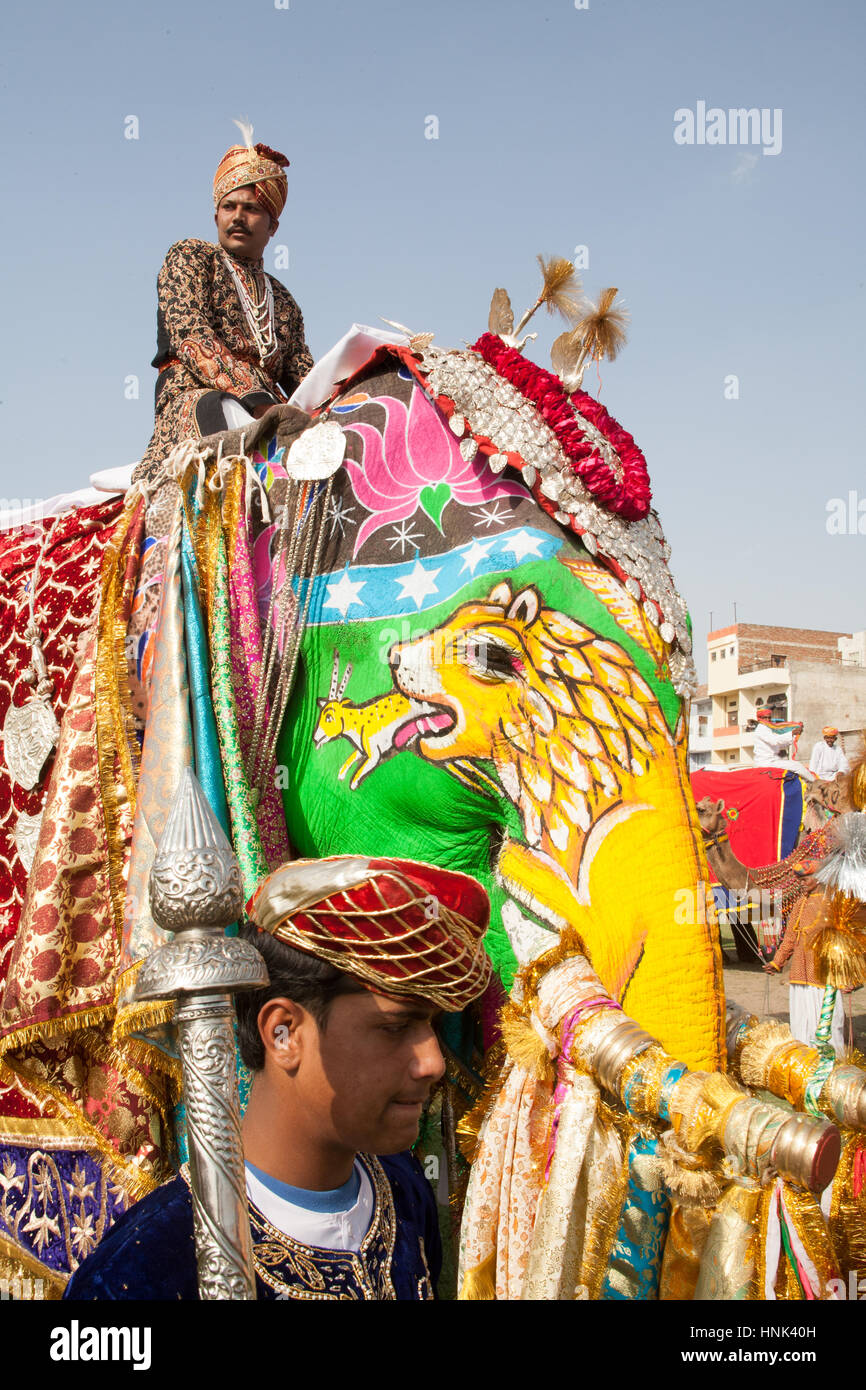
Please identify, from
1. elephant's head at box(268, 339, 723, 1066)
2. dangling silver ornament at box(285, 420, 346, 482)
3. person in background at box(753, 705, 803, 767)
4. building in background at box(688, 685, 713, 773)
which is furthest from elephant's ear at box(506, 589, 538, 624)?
building in background at box(688, 685, 713, 773)

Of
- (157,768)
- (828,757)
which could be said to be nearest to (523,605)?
(157,768)

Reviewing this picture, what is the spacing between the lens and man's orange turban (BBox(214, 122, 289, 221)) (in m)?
3.65

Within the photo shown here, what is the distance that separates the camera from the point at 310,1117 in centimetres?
198

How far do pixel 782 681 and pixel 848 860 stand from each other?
35.8m

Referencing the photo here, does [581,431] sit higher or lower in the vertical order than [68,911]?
higher

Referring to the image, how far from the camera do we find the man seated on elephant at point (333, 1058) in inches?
77.5

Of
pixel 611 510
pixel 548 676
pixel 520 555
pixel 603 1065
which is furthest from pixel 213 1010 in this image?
pixel 611 510

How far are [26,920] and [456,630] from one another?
1.28m

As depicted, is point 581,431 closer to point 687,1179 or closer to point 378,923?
point 378,923

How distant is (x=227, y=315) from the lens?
12.2ft

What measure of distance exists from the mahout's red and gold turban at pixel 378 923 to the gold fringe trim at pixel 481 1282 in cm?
66

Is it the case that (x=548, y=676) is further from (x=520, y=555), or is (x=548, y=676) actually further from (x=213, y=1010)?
(x=213, y=1010)

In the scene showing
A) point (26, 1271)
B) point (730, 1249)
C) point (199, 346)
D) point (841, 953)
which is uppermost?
point (199, 346)

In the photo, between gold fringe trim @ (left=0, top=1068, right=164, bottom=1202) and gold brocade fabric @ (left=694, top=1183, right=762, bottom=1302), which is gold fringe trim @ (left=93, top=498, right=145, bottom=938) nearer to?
gold fringe trim @ (left=0, top=1068, right=164, bottom=1202)
